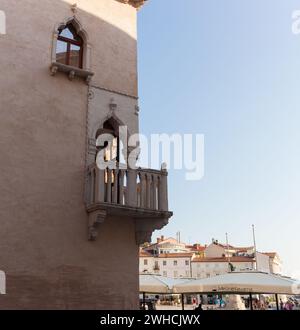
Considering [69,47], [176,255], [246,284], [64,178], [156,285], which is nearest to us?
[64,178]

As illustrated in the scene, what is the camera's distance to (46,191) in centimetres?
986

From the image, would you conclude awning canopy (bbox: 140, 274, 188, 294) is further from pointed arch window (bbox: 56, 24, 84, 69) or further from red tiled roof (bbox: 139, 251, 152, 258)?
red tiled roof (bbox: 139, 251, 152, 258)

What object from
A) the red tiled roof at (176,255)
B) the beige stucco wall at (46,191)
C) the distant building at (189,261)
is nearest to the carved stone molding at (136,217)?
the beige stucco wall at (46,191)

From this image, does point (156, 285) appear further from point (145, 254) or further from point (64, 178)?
point (145, 254)

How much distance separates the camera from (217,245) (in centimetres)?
10519

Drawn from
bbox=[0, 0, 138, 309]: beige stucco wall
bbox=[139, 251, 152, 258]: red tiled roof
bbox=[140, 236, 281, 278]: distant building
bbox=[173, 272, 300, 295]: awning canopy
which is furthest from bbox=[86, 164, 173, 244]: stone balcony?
bbox=[139, 251, 152, 258]: red tiled roof

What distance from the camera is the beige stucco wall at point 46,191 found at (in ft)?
30.2

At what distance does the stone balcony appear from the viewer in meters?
9.77

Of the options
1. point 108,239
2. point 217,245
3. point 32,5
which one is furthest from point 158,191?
point 217,245

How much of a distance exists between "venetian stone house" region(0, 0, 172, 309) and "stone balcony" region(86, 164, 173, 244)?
25 mm

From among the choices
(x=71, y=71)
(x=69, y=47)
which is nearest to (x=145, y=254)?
(x=69, y=47)

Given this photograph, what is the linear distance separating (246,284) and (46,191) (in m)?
7.06
